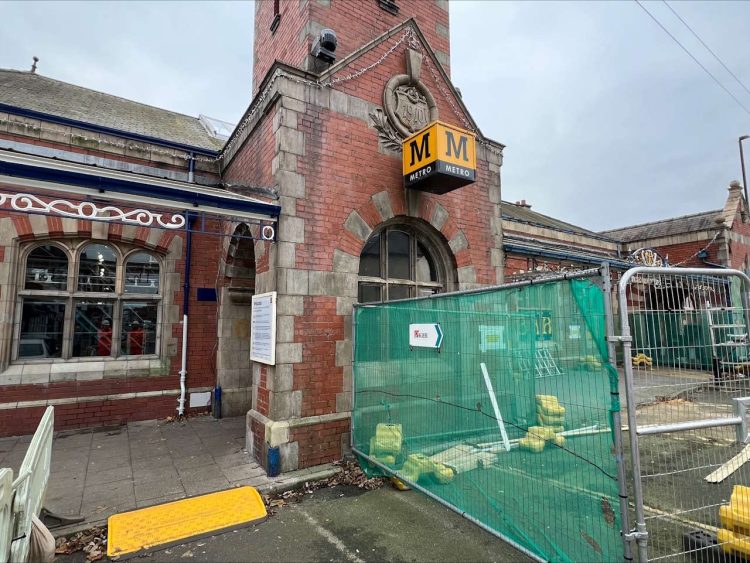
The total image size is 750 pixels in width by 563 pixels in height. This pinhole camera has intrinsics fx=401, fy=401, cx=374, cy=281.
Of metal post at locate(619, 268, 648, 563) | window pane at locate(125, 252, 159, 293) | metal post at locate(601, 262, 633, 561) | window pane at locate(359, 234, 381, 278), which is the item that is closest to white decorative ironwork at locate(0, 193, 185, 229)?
window pane at locate(359, 234, 381, 278)

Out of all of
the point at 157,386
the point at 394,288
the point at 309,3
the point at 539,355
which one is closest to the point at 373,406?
the point at 394,288

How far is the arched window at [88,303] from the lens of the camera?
24.3ft

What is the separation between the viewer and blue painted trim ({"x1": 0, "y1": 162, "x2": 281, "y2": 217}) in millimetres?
4340

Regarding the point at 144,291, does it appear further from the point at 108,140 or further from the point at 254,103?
the point at 254,103

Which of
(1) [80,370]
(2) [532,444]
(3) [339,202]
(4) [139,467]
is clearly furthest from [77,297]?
(2) [532,444]

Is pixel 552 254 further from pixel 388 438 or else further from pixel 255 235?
pixel 255 235

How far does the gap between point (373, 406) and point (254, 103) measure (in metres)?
5.33

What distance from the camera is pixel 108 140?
8180mm

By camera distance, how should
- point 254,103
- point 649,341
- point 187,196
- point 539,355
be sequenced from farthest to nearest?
1. point 254,103
2. point 187,196
3. point 539,355
4. point 649,341

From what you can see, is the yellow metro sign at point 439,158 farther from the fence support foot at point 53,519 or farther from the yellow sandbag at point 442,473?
the fence support foot at point 53,519

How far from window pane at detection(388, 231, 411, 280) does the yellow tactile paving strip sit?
4.03 metres

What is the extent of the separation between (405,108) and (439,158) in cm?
171

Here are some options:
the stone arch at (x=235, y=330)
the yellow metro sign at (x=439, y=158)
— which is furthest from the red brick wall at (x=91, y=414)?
the yellow metro sign at (x=439, y=158)

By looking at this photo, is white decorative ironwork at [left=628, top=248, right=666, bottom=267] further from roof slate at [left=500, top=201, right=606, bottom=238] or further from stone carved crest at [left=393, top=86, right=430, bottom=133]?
stone carved crest at [left=393, top=86, right=430, bottom=133]
